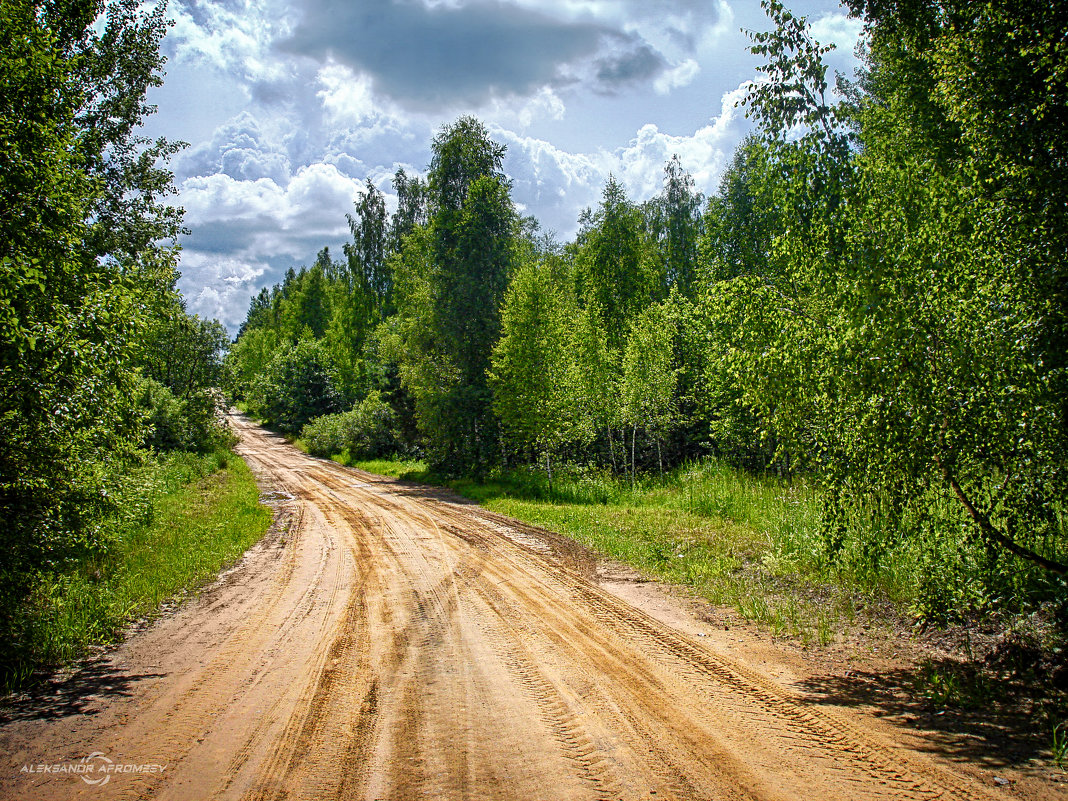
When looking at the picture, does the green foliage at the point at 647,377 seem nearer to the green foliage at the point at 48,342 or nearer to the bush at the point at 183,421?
the green foliage at the point at 48,342

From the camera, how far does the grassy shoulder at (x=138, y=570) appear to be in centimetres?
692

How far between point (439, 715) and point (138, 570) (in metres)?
7.60

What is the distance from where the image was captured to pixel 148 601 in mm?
8664

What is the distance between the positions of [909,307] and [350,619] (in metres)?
7.44

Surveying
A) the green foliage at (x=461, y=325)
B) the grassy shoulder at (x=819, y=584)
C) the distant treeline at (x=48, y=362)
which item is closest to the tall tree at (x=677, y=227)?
the green foliage at (x=461, y=325)

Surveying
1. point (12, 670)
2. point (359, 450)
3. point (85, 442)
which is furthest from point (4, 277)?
point (359, 450)

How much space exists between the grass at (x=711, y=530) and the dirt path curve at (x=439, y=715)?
183 cm

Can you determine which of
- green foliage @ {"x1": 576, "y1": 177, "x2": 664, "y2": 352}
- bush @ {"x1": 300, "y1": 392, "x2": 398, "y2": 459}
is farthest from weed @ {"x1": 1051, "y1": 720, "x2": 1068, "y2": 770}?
bush @ {"x1": 300, "y1": 392, "x2": 398, "y2": 459}

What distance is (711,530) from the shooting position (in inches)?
502

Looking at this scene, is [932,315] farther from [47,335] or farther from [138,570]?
[138,570]

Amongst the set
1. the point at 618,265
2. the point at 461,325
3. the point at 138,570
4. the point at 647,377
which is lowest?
the point at 138,570

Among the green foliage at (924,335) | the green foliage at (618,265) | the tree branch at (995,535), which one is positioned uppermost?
the green foliage at (618,265)

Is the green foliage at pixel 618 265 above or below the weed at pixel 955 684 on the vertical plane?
above

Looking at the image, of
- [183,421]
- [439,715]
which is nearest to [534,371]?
[439,715]
